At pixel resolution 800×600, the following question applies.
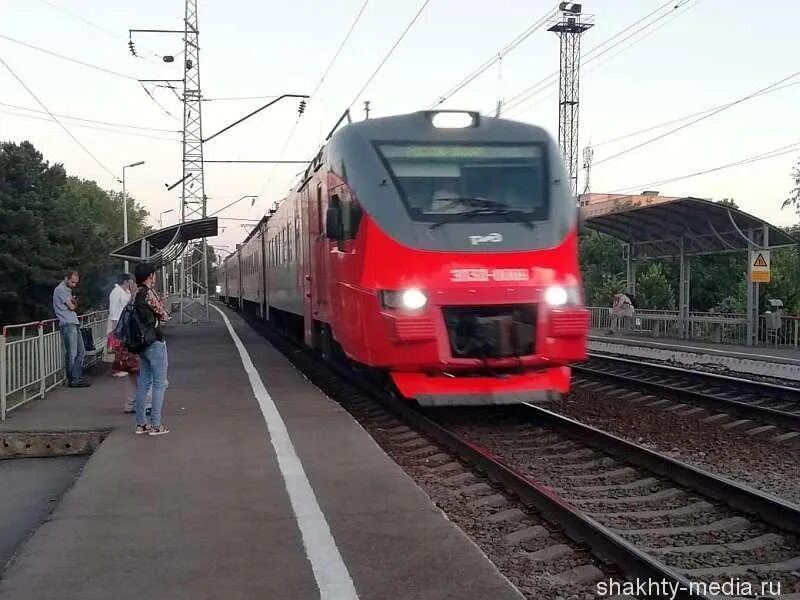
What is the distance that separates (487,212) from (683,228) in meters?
14.2

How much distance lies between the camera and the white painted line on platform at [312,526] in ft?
13.6

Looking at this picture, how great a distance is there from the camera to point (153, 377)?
26.0 feet

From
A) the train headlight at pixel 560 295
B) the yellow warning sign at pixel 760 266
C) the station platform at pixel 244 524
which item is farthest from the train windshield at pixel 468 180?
the yellow warning sign at pixel 760 266

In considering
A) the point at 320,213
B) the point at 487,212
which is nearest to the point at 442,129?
the point at 487,212

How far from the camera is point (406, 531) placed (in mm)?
5023

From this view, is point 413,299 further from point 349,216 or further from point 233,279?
point 233,279

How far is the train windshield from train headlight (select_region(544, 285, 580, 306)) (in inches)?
30.9

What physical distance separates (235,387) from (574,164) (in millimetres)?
25923

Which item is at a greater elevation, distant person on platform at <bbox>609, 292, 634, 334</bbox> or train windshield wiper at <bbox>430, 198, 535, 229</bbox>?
train windshield wiper at <bbox>430, 198, 535, 229</bbox>

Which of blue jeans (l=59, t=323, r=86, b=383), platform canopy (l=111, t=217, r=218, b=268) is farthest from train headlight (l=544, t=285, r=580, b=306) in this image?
platform canopy (l=111, t=217, r=218, b=268)

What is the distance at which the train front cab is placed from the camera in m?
8.43

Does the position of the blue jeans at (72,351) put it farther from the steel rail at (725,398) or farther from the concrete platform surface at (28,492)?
the steel rail at (725,398)

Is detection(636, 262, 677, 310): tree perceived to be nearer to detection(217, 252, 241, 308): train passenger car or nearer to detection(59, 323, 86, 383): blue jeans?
detection(217, 252, 241, 308): train passenger car

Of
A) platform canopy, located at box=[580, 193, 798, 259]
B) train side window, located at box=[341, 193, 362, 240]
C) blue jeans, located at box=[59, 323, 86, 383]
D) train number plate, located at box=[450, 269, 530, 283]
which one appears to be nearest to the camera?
train number plate, located at box=[450, 269, 530, 283]
